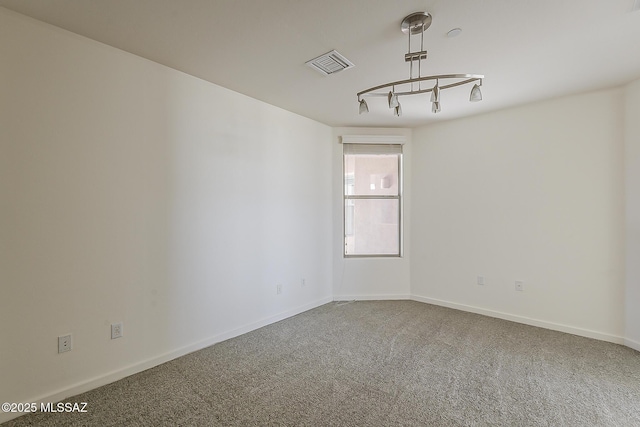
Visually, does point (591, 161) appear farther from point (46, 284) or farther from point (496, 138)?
point (46, 284)

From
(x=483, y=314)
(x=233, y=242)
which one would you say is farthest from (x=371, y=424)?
(x=483, y=314)

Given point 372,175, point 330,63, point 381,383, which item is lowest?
point 381,383

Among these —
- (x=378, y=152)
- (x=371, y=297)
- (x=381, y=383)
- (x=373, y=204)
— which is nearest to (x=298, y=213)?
(x=373, y=204)

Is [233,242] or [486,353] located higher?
[233,242]

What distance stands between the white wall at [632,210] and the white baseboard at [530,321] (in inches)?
6.4

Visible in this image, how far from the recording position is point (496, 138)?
377 centimetres

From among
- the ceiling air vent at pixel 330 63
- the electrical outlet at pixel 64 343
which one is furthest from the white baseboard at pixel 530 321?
the electrical outlet at pixel 64 343

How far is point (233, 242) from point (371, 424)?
2.07 meters

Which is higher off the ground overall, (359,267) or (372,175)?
(372,175)

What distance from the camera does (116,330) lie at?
2328mm

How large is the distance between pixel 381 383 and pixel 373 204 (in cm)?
273

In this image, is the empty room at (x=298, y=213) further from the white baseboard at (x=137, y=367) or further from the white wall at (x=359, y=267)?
the white wall at (x=359, y=267)

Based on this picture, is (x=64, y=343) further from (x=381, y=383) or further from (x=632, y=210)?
(x=632, y=210)

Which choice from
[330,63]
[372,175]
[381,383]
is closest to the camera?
[381,383]
